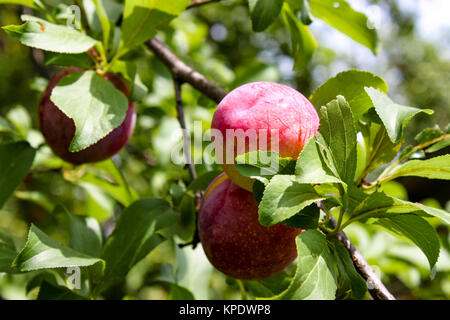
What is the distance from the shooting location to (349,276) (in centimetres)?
51

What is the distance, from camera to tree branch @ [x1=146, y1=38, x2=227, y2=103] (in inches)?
29.7

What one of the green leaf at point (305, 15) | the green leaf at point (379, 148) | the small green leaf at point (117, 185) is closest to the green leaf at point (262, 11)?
the green leaf at point (305, 15)

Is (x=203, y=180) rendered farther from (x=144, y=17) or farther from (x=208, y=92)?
(x=144, y=17)

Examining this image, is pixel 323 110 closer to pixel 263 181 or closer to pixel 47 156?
pixel 263 181

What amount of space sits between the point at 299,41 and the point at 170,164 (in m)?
0.50

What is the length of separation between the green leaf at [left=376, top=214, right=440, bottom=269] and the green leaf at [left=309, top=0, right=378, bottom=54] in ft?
1.35

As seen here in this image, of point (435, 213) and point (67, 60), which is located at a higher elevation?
point (435, 213)

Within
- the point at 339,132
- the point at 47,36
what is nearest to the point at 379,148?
the point at 339,132

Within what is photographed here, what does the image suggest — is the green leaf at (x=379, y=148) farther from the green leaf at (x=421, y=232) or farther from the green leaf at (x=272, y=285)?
the green leaf at (x=272, y=285)

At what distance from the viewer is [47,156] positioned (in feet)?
3.74

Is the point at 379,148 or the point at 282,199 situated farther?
the point at 379,148

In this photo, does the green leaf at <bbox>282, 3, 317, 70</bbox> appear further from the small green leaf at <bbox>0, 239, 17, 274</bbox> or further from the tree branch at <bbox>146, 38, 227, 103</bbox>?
the small green leaf at <bbox>0, 239, 17, 274</bbox>

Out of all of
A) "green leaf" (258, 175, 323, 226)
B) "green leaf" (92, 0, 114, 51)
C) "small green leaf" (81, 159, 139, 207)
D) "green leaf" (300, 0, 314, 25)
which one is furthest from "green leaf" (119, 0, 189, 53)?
"green leaf" (258, 175, 323, 226)
